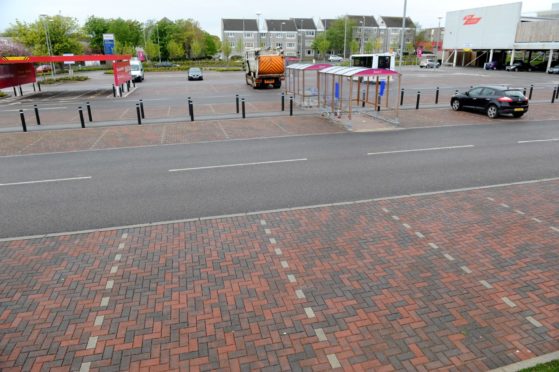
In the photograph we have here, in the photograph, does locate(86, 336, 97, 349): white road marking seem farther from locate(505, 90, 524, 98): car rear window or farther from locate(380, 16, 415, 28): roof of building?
locate(380, 16, 415, 28): roof of building

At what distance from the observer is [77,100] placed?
2897cm

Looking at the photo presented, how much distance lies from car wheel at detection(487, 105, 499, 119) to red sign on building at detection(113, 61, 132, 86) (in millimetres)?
24173

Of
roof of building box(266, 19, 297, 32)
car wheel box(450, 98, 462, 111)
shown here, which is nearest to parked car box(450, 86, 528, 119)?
car wheel box(450, 98, 462, 111)

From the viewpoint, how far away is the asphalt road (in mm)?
8680

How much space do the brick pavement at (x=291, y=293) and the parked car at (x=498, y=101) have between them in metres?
12.7

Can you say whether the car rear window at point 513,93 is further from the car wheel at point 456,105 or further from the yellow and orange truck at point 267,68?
the yellow and orange truck at point 267,68

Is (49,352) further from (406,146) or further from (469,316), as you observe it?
(406,146)

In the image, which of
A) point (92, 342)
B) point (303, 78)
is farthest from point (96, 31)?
point (92, 342)

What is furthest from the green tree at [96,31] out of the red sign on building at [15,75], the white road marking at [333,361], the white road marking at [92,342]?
the white road marking at [333,361]

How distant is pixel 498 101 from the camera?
754 inches

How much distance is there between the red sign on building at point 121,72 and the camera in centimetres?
2912

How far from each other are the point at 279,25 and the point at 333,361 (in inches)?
5033

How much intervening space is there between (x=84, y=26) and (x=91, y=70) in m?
37.3

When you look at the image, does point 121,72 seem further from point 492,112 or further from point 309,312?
point 309,312
